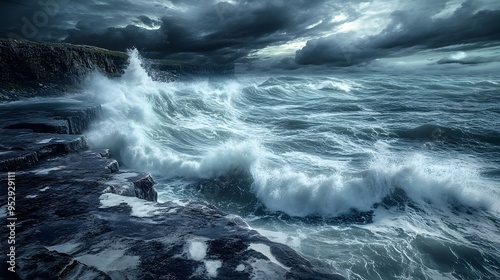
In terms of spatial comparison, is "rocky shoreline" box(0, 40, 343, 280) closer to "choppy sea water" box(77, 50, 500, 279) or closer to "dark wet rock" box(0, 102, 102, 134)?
"choppy sea water" box(77, 50, 500, 279)

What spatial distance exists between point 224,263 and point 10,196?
358 cm

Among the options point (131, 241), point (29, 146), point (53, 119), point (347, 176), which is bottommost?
point (347, 176)

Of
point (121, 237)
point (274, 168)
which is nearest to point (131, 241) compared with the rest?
point (121, 237)

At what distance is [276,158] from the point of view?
1170 cm

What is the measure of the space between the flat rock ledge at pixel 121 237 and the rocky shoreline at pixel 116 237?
0.03 feet

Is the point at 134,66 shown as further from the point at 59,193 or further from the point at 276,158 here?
the point at 59,193

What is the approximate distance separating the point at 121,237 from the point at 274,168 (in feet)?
25.7

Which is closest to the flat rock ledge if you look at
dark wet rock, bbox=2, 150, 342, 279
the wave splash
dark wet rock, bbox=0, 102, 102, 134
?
dark wet rock, bbox=2, 150, 342, 279

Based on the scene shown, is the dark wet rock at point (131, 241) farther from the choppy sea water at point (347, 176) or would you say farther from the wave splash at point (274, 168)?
the wave splash at point (274, 168)

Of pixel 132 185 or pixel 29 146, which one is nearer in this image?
pixel 132 185

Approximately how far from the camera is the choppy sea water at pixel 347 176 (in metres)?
5.93

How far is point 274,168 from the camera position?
34.2ft

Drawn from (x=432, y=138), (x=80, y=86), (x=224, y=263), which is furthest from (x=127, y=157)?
(x=80, y=86)

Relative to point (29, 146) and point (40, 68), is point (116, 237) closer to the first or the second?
point (29, 146)
